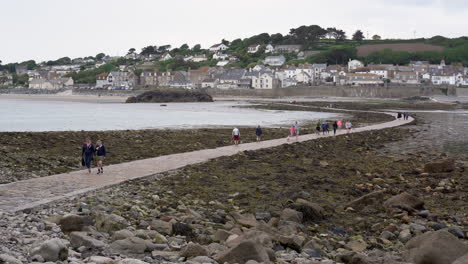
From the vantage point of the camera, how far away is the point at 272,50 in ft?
579

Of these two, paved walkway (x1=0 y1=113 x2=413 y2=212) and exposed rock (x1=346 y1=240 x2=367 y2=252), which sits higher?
paved walkway (x1=0 y1=113 x2=413 y2=212)

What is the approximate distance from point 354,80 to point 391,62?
34710mm

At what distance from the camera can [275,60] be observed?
514 ft

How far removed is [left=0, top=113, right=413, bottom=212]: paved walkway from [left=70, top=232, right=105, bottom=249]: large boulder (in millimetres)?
2316

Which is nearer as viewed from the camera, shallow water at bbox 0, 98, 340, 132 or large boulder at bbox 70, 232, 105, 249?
large boulder at bbox 70, 232, 105, 249

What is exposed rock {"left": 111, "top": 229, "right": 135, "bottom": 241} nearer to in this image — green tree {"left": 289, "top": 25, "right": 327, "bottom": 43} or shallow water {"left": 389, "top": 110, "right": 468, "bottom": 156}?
shallow water {"left": 389, "top": 110, "right": 468, "bottom": 156}

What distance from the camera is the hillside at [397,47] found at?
157 m

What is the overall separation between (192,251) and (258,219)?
355 cm

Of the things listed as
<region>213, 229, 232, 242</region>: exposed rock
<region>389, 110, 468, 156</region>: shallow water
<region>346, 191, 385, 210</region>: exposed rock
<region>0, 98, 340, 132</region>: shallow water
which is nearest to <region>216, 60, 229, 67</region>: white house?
<region>0, 98, 340, 132</region>: shallow water

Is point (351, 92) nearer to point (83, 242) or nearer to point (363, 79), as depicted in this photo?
point (363, 79)

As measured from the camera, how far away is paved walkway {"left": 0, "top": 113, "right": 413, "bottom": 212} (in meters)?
11.0

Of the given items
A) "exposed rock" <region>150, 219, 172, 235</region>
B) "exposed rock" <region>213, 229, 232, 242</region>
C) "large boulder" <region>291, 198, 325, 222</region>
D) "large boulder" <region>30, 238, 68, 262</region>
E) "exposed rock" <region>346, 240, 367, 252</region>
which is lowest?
"exposed rock" <region>346, 240, 367, 252</region>

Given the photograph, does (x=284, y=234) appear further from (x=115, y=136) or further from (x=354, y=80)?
(x=354, y=80)

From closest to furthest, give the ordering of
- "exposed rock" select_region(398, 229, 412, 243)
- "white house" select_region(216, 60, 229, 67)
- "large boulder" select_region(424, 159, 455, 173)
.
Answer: "exposed rock" select_region(398, 229, 412, 243)
"large boulder" select_region(424, 159, 455, 173)
"white house" select_region(216, 60, 229, 67)
